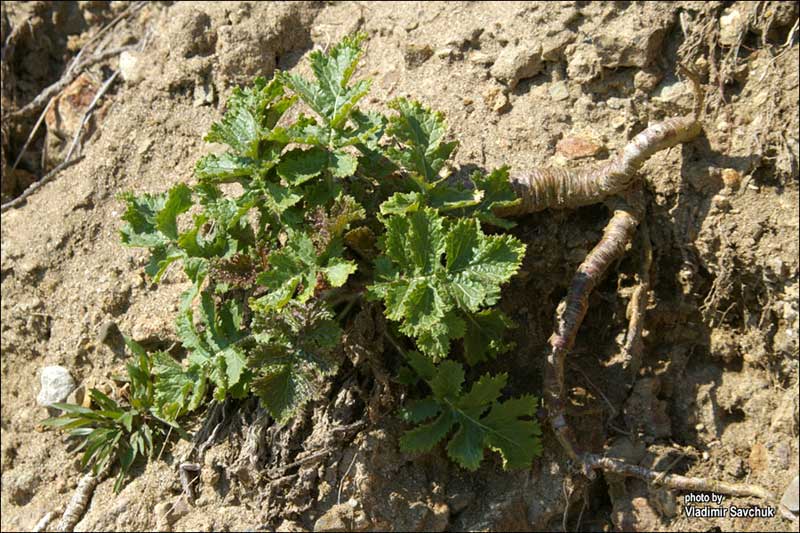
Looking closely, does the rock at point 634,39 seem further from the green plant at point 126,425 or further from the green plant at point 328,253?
the green plant at point 126,425

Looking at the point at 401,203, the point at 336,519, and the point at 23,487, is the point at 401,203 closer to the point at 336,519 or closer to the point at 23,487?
the point at 336,519

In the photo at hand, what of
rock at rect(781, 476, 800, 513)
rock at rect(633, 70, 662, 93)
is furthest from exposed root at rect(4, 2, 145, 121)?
rock at rect(781, 476, 800, 513)

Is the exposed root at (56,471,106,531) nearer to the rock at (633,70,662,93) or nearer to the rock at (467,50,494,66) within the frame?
the rock at (467,50,494,66)

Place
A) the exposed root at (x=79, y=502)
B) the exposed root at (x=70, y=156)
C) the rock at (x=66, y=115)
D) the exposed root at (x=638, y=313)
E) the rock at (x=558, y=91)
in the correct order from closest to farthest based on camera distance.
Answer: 1. the exposed root at (x=638, y=313)
2. the exposed root at (x=79, y=502)
3. the rock at (x=558, y=91)
4. the exposed root at (x=70, y=156)
5. the rock at (x=66, y=115)

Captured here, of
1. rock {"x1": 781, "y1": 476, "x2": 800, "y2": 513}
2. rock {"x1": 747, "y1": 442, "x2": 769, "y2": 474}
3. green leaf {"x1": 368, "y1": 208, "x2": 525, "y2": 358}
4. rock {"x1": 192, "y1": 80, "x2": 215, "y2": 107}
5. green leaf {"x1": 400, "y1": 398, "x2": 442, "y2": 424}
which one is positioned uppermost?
rock {"x1": 192, "y1": 80, "x2": 215, "y2": 107}

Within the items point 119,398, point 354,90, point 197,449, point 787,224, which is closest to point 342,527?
point 197,449

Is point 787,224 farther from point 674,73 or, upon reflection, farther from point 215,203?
point 215,203

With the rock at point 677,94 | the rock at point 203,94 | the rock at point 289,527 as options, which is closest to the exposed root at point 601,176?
the rock at point 677,94

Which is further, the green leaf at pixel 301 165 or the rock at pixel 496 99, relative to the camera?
the rock at pixel 496 99
